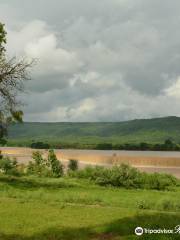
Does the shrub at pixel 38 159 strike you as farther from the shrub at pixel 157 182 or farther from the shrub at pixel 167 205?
the shrub at pixel 167 205

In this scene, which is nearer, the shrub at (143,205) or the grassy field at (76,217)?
the grassy field at (76,217)

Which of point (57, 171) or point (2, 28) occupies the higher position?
point (2, 28)

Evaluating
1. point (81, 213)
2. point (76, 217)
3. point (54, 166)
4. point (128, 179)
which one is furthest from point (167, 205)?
point (54, 166)

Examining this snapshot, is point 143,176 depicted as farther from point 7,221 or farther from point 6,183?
point 7,221

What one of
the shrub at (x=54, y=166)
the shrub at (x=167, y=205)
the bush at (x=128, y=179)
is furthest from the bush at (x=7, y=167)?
the shrub at (x=167, y=205)

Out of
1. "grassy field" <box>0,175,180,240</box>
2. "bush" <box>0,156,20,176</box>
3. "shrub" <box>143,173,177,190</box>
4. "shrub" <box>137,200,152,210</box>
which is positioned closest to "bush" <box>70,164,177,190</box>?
"shrub" <box>143,173,177,190</box>

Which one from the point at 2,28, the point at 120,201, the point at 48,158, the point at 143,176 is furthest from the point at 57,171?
the point at 120,201

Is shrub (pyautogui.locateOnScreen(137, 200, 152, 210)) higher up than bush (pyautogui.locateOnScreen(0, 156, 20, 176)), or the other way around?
bush (pyautogui.locateOnScreen(0, 156, 20, 176))

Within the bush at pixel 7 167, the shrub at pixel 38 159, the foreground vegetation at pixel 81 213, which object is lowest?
the foreground vegetation at pixel 81 213

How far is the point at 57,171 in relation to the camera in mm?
48812

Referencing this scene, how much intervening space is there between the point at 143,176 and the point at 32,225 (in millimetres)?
23263

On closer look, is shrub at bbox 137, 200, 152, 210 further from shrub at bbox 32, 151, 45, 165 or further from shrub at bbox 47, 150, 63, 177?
shrub at bbox 32, 151, 45, 165

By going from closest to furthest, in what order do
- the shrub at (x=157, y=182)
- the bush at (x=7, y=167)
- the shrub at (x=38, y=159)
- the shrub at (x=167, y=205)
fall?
Result: the shrub at (x=167, y=205), the shrub at (x=157, y=182), the bush at (x=7, y=167), the shrub at (x=38, y=159)

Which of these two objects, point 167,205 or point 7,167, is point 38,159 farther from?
point 167,205
